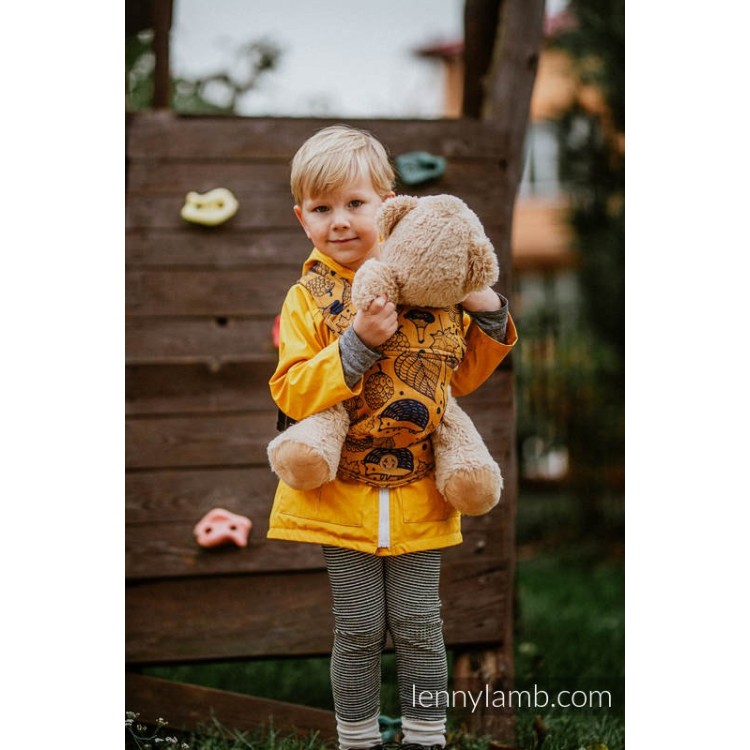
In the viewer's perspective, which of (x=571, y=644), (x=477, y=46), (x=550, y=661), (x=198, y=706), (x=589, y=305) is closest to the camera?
(x=198, y=706)

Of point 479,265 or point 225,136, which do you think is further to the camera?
point 225,136

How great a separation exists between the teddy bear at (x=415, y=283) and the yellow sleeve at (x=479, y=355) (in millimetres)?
106

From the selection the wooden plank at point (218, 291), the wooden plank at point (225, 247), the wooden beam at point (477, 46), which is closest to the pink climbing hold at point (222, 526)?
the wooden plank at point (218, 291)

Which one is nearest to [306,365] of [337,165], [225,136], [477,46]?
[337,165]

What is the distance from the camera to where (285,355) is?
1.66 metres

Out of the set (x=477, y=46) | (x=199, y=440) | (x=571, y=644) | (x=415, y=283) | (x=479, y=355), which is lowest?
(x=571, y=644)

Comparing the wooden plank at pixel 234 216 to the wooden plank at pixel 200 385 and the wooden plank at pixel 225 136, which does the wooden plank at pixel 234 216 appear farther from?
the wooden plank at pixel 200 385

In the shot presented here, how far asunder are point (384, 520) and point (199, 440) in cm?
75

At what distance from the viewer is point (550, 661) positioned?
2.78 meters

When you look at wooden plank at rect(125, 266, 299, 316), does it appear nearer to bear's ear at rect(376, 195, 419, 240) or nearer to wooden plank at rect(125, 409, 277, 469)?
wooden plank at rect(125, 409, 277, 469)

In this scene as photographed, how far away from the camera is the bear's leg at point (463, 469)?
1.66 m

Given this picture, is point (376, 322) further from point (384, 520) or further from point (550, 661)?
point (550, 661)

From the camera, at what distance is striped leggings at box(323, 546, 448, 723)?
1.69 meters
